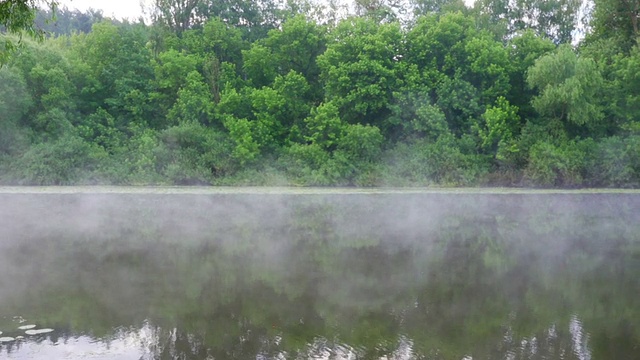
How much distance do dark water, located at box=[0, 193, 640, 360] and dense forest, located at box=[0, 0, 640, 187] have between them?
26.5ft

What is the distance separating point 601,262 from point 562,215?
736 centimetres

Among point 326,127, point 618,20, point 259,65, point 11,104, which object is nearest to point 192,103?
point 259,65

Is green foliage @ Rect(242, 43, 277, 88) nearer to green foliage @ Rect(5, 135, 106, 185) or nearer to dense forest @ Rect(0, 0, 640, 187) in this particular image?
dense forest @ Rect(0, 0, 640, 187)

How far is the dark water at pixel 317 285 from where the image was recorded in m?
7.69

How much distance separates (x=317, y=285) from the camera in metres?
10.4

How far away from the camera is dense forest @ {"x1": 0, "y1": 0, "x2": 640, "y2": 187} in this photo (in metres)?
27.2

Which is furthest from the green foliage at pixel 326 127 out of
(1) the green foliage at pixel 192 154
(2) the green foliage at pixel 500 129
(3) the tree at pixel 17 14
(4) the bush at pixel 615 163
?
(3) the tree at pixel 17 14

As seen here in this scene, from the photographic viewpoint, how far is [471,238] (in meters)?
15.5

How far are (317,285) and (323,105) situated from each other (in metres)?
19.2

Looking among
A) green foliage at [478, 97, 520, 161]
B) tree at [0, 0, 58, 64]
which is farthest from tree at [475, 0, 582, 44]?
tree at [0, 0, 58, 64]

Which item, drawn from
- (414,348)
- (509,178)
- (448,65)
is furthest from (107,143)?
(414,348)

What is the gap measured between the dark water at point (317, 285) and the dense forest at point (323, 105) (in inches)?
318

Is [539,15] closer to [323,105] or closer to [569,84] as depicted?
[569,84]

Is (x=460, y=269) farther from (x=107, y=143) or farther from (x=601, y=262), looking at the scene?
(x=107, y=143)
